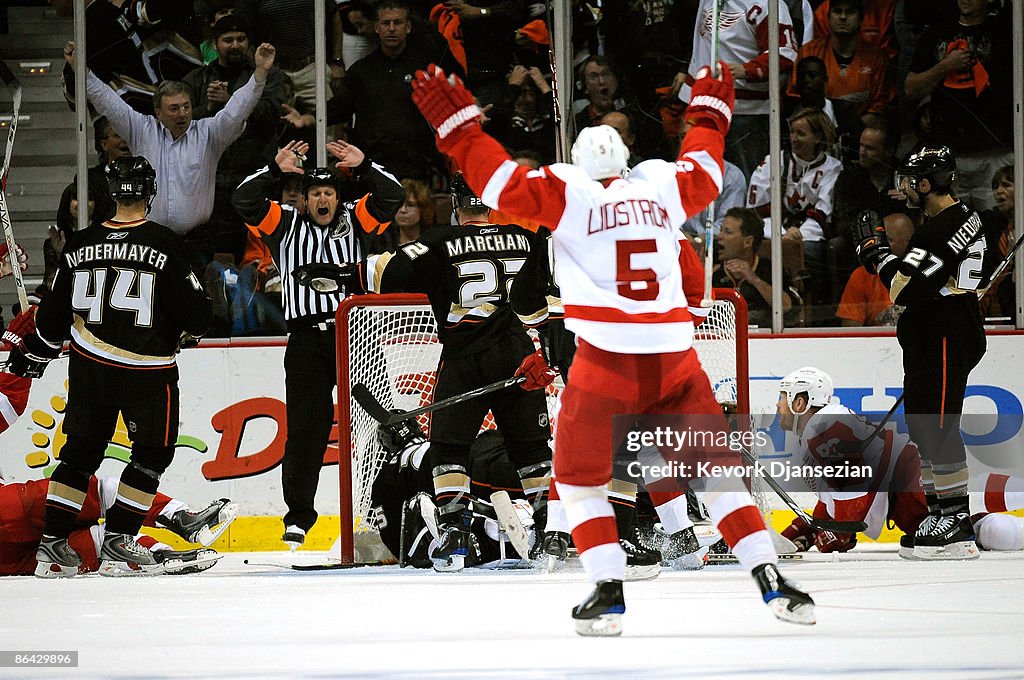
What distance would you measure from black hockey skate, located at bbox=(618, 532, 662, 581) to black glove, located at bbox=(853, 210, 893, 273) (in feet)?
4.84

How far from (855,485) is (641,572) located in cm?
133

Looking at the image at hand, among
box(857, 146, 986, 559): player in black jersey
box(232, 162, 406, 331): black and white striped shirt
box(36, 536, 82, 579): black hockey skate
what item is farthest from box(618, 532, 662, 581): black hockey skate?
box(36, 536, 82, 579): black hockey skate

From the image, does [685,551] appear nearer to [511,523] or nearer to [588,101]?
[511,523]

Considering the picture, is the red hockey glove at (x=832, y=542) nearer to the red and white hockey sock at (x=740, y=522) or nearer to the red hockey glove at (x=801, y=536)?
the red hockey glove at (x=801, y=536)

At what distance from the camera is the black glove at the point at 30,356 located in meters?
5.37

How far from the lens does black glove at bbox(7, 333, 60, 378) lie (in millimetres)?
5371

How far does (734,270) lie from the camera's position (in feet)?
22.5

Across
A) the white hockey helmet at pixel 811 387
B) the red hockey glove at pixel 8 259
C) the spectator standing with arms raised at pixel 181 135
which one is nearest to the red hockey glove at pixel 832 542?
the white hockey helmet at pixel 811 387

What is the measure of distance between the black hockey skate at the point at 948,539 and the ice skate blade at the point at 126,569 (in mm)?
2845

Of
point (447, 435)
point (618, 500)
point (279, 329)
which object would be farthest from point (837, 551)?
point (279, 329)

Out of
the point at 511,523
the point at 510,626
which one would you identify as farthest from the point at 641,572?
the point at 510,626

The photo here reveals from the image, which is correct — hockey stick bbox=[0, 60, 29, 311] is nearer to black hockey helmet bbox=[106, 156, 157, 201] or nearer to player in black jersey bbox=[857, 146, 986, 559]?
black hockey helmet bbox=[106, 156, 157, 201]

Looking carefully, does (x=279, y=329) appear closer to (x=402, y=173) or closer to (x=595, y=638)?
(x=402, y=173)

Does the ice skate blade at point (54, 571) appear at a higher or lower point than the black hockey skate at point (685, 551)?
lower
